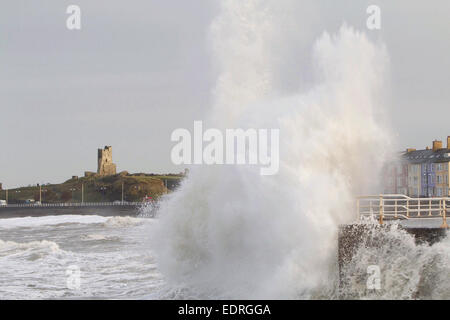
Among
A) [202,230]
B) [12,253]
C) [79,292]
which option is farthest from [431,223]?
[12,253]

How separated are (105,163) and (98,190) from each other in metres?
22.6

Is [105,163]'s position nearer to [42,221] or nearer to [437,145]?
[42,221]

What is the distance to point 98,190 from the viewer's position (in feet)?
541

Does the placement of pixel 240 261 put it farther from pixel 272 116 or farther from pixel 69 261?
pixel 69 261

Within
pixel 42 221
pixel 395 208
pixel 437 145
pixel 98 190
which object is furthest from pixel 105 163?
pixel 395 208

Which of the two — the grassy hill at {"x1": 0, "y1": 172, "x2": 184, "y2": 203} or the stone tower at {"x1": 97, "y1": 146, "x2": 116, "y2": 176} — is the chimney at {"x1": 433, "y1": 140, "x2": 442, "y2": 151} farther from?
the stone tower at {"x1": 97, "y1": 146, "x2": 116, "y2": 176}

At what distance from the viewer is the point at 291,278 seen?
14.2 metres

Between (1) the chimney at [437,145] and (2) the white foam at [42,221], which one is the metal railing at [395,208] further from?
(1) the chimney at [437,145]

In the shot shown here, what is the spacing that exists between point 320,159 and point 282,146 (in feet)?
3.59

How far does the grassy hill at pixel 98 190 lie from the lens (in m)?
157

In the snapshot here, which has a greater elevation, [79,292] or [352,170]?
[352,170]

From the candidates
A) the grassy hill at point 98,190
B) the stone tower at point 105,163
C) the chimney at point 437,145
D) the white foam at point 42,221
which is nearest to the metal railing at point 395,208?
the white foam at point 42,221

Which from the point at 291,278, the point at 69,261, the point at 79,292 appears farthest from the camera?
the point at 69,261

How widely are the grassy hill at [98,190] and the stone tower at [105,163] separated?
4.47 metres
